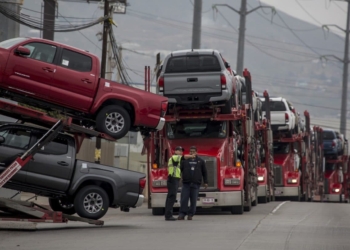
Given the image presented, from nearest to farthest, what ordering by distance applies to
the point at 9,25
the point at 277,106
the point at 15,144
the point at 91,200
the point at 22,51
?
the point at 15,144, the point at 22,51, the point at 91,200, the point at 9,25, the point at 277,106

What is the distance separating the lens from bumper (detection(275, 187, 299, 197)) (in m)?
40.3

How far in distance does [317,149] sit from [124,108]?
31.2 meters

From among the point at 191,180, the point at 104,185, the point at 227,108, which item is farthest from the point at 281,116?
the point at 104,185

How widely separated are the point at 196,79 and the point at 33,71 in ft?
20.0

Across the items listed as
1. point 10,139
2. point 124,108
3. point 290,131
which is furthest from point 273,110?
point 10,139

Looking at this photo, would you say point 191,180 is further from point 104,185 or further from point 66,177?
point 66,177

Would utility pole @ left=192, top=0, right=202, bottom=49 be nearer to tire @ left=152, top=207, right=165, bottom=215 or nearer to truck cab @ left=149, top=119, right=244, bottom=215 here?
truck cab @ left=149, top=119, right=244, bottom=215

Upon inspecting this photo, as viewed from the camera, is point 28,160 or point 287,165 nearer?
point 28,160

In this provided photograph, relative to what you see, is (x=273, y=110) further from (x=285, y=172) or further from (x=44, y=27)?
(x=44, y=27)

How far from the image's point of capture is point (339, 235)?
18500 millimetres

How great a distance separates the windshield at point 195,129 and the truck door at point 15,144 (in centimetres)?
756

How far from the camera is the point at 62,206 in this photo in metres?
20.6

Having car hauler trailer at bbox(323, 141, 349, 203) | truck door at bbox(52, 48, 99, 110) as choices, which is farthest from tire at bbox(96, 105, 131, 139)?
car hauler trailer at bbox(323, 141, 349, 203)

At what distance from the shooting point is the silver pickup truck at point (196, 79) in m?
24.4
